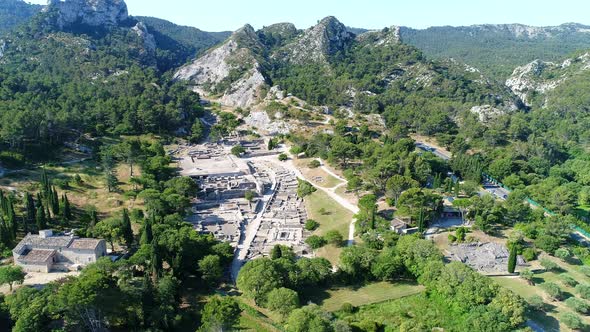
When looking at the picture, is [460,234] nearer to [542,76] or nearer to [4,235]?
[4,235]

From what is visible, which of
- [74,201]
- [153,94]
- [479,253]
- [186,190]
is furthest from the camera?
[153,94]

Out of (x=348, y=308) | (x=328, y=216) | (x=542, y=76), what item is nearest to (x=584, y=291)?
(x=348, y=308)

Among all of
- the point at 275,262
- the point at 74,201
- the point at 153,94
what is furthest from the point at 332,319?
the point at 153,94

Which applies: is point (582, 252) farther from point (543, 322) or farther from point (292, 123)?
point (292, 123)

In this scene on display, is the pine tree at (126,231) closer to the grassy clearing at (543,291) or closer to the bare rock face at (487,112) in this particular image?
the grassy clearing at (543,291)

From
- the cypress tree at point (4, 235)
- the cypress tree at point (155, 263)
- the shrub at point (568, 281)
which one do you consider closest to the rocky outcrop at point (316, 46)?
the shrub at point (568, 281)

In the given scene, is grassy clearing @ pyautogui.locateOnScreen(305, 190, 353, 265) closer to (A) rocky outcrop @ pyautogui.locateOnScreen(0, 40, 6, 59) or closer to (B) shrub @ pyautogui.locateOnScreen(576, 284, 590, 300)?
(B) shrub @ pyautogui.locateOnScreen(576, 284, 590, 300)

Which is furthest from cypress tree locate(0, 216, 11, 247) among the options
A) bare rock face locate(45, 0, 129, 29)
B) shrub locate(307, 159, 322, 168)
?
bare rock face locate(45, 0, 129, 29)
